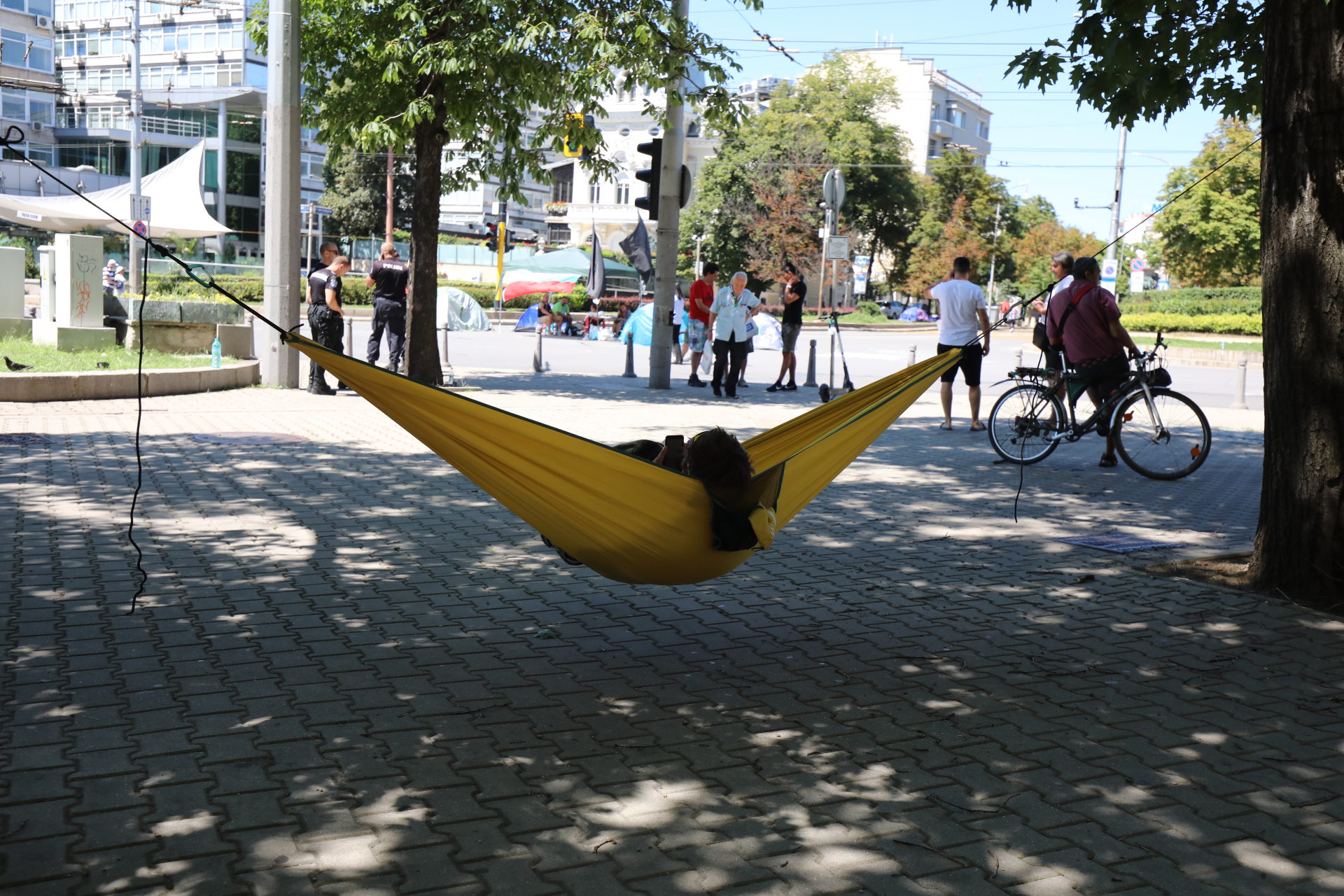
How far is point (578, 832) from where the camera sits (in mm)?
3238

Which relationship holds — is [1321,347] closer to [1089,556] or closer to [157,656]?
[1089,556]

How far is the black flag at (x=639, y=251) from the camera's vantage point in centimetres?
2045

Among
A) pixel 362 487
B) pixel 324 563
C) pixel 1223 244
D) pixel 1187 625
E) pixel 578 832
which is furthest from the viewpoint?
pixel 1223 244

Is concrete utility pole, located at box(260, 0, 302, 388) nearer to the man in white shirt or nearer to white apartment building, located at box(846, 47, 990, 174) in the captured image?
the man in white shirt

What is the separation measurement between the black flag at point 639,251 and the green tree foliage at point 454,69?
15.7 feet

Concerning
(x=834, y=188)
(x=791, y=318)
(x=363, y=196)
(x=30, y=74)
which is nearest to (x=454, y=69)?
(x=834, y=188)

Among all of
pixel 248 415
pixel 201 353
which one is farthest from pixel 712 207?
pixel 248 415

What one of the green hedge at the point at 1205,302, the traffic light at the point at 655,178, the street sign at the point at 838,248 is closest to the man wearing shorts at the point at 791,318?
the street sign at the point at 838,248

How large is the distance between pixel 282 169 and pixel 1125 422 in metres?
9.61

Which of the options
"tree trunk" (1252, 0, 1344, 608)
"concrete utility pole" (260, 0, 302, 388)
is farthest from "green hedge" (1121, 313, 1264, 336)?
"tree trunk" (1252, 0, 1344, 608)

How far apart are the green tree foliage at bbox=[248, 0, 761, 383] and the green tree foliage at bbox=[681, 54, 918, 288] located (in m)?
44.7

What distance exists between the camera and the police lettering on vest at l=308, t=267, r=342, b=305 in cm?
1330

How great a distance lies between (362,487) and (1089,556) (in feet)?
16.0

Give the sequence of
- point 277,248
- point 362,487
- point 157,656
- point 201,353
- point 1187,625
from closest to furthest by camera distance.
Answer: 1. point 157,656
2. point 1187,625
3. point 362,487
4. point 277,248
5. point 201,353
